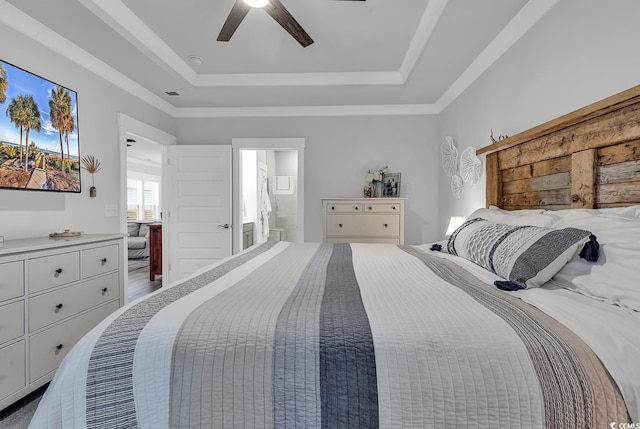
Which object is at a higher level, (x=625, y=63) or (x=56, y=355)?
(x=625, y=63)

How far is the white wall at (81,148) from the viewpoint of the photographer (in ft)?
6.89

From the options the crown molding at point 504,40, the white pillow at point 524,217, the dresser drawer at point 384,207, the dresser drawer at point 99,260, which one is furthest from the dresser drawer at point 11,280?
the crown molding at point 504,40

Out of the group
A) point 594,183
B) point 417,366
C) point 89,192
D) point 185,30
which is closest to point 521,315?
point 417,366

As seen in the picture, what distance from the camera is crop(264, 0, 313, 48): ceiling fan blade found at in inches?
73.9

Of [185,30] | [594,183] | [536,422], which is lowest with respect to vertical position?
[536,422]

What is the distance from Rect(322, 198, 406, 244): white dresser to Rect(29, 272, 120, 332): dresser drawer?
2.15 metres

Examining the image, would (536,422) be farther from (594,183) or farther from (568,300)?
(594,183)

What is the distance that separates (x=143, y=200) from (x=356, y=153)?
6.79m

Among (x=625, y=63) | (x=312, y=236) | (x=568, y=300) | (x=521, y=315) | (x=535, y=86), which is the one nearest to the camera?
(x=521, y=315)

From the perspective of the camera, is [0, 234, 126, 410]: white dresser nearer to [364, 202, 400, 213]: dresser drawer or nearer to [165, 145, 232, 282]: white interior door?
[165, 145, 232, 282]: white interior door

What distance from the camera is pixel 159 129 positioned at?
3814 millimetres

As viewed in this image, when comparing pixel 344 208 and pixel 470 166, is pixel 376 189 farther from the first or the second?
pixel 470 166

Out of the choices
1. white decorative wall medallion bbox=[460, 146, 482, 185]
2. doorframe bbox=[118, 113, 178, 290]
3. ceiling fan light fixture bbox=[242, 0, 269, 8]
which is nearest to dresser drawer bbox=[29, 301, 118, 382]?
doorframe bbox=[118, 113, 178, 290]

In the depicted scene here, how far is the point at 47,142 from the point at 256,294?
231cm
